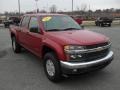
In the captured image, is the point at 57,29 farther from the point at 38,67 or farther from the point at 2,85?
the point at 2,85

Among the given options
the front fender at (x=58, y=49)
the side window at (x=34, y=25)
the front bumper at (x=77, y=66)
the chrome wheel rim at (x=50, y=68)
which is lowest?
the chrome wheel rim at (x=50, y=68)

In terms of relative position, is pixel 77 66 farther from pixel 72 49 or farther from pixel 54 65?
pixel 54 65

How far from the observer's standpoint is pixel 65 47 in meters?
4.86

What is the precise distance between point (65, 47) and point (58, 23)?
1745mm

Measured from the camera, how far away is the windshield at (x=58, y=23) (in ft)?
20.1

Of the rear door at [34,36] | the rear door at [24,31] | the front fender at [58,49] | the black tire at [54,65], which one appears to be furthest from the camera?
the rear door at [24,31]

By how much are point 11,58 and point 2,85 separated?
10.0 feet

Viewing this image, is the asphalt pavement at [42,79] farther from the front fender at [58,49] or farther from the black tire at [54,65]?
the front fender at [58,49]

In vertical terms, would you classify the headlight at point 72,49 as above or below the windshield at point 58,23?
below

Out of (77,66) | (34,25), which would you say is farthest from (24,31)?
(77,66)

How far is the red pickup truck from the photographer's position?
4836mm

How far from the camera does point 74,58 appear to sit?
4844 millimetres

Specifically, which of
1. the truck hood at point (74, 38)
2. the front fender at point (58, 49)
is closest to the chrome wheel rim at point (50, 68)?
the front fender at point (58, 49)

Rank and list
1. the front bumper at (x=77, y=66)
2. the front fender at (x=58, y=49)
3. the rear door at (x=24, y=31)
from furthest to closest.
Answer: the rear door at (x=24, y=31) → the front fender at (x=58, y=49) → the front bumper at (x=77, y=66)
